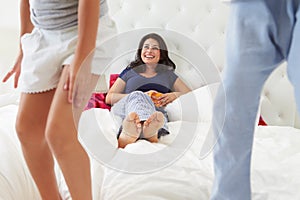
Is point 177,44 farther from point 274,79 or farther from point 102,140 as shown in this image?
point 274,79

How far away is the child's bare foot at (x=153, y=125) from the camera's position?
4.23 feet

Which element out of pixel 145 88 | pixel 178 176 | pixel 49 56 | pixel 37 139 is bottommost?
pixel 178 176

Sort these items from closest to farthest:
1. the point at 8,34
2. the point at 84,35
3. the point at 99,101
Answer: the point at 84,35
the point at 99,101
the point at 8,34

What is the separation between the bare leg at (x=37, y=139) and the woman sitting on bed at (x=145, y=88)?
205 millimetres

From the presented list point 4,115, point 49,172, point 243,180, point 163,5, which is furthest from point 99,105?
point 163,5

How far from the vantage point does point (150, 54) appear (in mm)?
1229

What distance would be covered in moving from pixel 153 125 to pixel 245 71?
59 cm

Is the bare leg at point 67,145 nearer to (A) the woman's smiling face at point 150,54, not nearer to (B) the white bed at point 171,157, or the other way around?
(B) the white bed at point 171,157

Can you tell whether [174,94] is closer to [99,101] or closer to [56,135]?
[99,101]

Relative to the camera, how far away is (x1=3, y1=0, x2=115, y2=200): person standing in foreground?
1.00m

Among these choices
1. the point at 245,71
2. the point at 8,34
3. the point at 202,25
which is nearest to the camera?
the point at 245,71

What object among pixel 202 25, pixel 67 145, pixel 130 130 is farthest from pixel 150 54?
pixel 202 25

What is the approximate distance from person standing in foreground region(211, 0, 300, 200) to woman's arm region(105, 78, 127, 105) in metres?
0.40

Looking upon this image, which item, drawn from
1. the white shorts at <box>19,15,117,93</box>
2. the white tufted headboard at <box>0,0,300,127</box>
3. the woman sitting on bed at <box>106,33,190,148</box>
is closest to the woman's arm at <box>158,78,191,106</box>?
the woman sitting on bed at <box>106,33,190,148</box>
